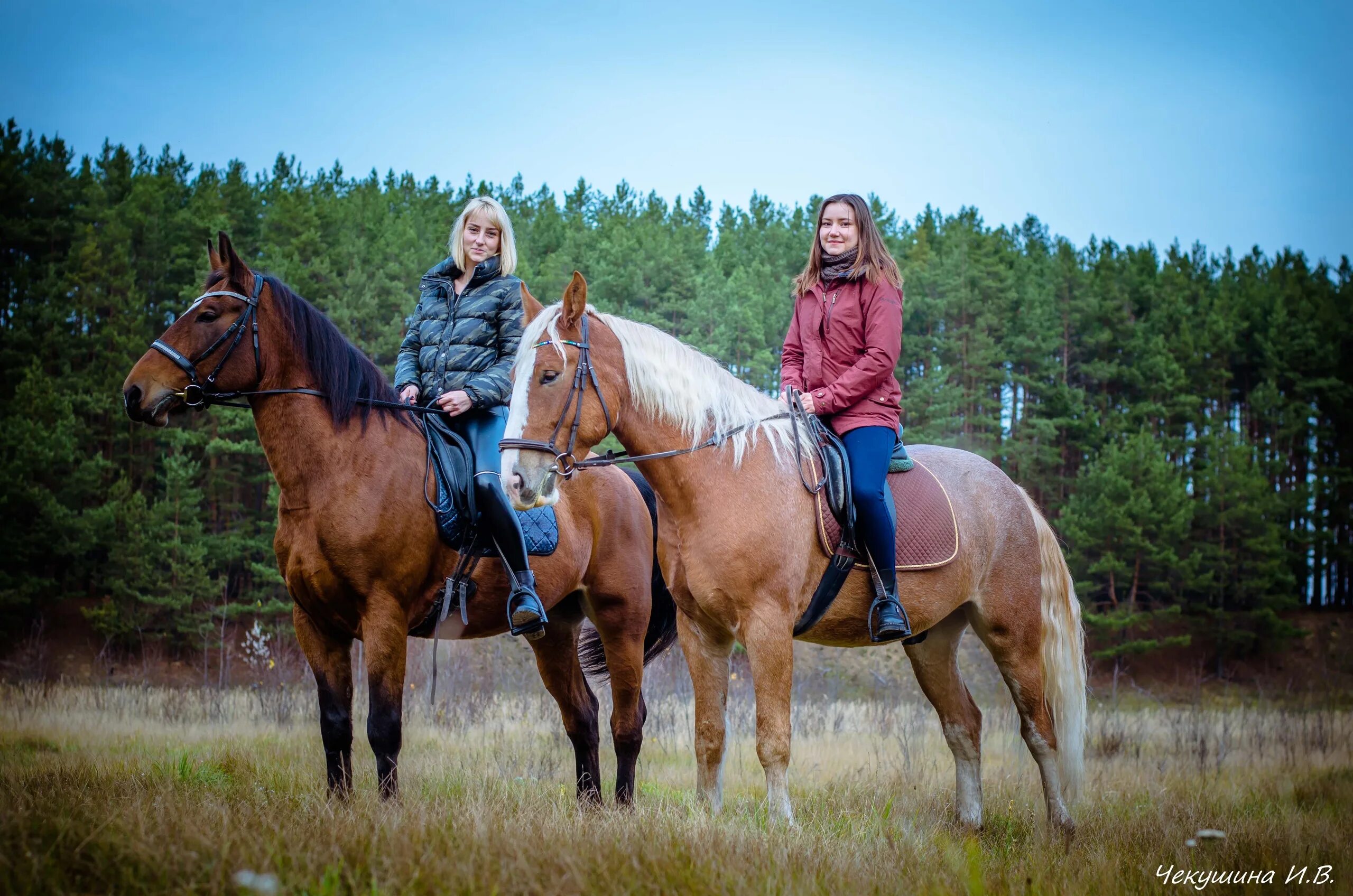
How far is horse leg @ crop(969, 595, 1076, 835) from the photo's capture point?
18.9ft

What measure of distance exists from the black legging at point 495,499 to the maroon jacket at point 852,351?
186 centimetres

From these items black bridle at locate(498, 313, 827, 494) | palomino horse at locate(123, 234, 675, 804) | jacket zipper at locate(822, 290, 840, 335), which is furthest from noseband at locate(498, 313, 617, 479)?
jacket zipper at locate(822, 290, 840, 335)

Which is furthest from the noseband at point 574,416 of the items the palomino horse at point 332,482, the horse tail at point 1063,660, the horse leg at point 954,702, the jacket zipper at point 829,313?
the horse tail at point 1063,660

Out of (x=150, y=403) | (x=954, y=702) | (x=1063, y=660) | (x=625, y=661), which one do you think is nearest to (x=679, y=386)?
(x=625, y=661)

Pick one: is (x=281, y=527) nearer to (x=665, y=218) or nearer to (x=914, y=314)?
(x=914, y=314)

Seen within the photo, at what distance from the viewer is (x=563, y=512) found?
5.82 meters

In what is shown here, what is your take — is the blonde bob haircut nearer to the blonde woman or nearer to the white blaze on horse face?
the blonde woman

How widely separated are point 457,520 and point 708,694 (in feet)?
5.83

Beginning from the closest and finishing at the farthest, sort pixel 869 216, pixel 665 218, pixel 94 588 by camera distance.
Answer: pixel 869 216
pixel 94 588
pixel 665 218

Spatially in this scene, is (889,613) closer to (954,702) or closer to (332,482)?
(954,702)

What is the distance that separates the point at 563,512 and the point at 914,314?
29323 millimetres

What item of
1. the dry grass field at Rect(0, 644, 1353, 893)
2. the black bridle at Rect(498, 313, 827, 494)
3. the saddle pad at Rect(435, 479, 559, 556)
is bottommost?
the dry grass field at Rect(0, 644, 1353, 893)

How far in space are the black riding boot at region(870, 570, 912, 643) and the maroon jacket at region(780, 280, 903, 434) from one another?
2.92ft

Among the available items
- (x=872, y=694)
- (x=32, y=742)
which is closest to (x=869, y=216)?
(x=32, y=742)
